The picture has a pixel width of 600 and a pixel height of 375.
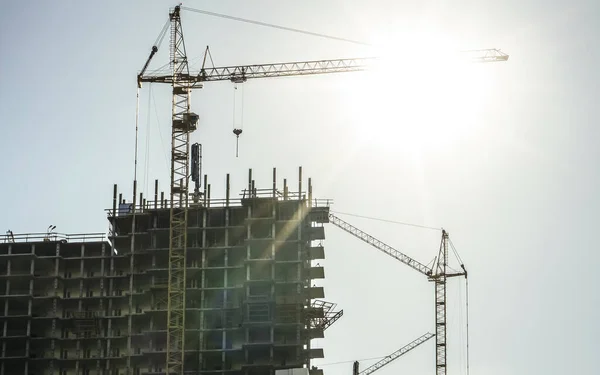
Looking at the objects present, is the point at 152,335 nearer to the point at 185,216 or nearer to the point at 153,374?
the point at 153,374

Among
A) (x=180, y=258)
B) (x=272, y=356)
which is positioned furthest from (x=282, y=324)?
(x=180, y=258)

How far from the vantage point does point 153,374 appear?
198 metres

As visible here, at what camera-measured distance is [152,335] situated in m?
199

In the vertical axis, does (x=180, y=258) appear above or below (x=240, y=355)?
above

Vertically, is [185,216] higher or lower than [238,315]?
higher

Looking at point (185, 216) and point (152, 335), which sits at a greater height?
point (185, 216)

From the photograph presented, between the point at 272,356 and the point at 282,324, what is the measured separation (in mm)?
4911

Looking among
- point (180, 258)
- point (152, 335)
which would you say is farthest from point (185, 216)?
point (152, 335)

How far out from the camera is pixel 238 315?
19912 cm

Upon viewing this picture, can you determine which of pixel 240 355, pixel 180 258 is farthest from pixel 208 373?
pixel 180 258

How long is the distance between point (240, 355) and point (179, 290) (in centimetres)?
1323

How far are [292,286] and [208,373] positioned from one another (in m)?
17.9

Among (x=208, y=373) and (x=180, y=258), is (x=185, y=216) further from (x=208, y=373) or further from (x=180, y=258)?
(x=208, y=373)

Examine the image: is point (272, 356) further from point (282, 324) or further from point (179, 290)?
point (179, 290)
